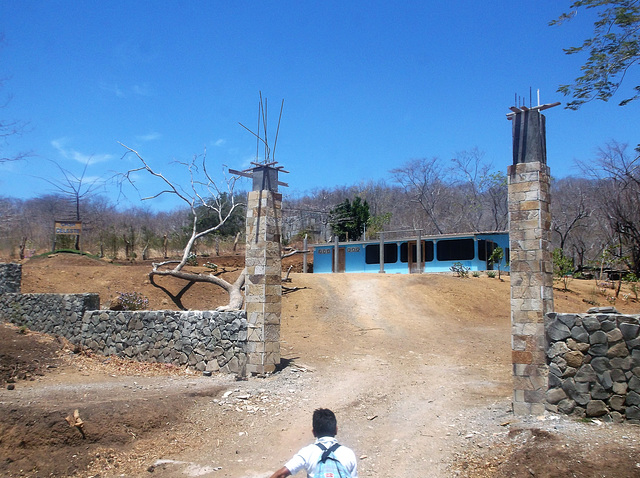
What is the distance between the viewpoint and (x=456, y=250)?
28.7m

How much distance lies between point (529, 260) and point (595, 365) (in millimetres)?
1819

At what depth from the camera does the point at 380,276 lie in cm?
2541

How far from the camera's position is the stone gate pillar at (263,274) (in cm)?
1143

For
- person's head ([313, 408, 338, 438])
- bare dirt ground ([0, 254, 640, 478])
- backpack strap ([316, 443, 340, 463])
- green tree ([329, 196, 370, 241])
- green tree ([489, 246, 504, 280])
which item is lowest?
bare dirt ground ([0, 254, 640, 478])

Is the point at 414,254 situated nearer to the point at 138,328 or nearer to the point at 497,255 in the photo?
the point at 497,255

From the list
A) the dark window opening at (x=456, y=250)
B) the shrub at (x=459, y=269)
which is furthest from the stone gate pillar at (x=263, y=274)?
the dark window opening at (x=456, y=250)

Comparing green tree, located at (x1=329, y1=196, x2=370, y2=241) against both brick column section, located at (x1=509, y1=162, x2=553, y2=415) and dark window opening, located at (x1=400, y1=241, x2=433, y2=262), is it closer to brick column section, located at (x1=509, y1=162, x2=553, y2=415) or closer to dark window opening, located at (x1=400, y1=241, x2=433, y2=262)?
dark window opening, located at (x1=400, y1=241, x2=433, y2=262)

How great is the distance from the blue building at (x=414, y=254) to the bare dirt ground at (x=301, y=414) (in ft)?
37.6

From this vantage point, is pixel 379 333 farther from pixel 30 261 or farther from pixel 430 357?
pixel 30 261

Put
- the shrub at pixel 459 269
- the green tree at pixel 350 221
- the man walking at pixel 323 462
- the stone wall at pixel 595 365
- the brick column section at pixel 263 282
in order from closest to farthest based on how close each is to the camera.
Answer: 1. the man walking at pixel 323 462
2. the stone wall at pixel 595 365
3. the brick column section at pixel 263 282
4. the shrub at pixel 459 269
5. the green tree at pixel 350 221

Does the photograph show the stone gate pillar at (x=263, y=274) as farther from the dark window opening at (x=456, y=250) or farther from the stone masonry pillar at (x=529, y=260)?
the dark window opening at (x=456, y=250)

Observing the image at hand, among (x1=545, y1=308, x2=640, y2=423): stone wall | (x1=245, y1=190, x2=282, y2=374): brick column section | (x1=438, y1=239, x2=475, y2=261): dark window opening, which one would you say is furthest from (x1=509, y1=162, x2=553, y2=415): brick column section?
(x1=438, y1=239, x2=475, y2=261): dark window opening

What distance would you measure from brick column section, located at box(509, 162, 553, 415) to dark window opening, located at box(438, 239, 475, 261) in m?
20.0

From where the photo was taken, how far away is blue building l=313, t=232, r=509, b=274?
27812 mm
